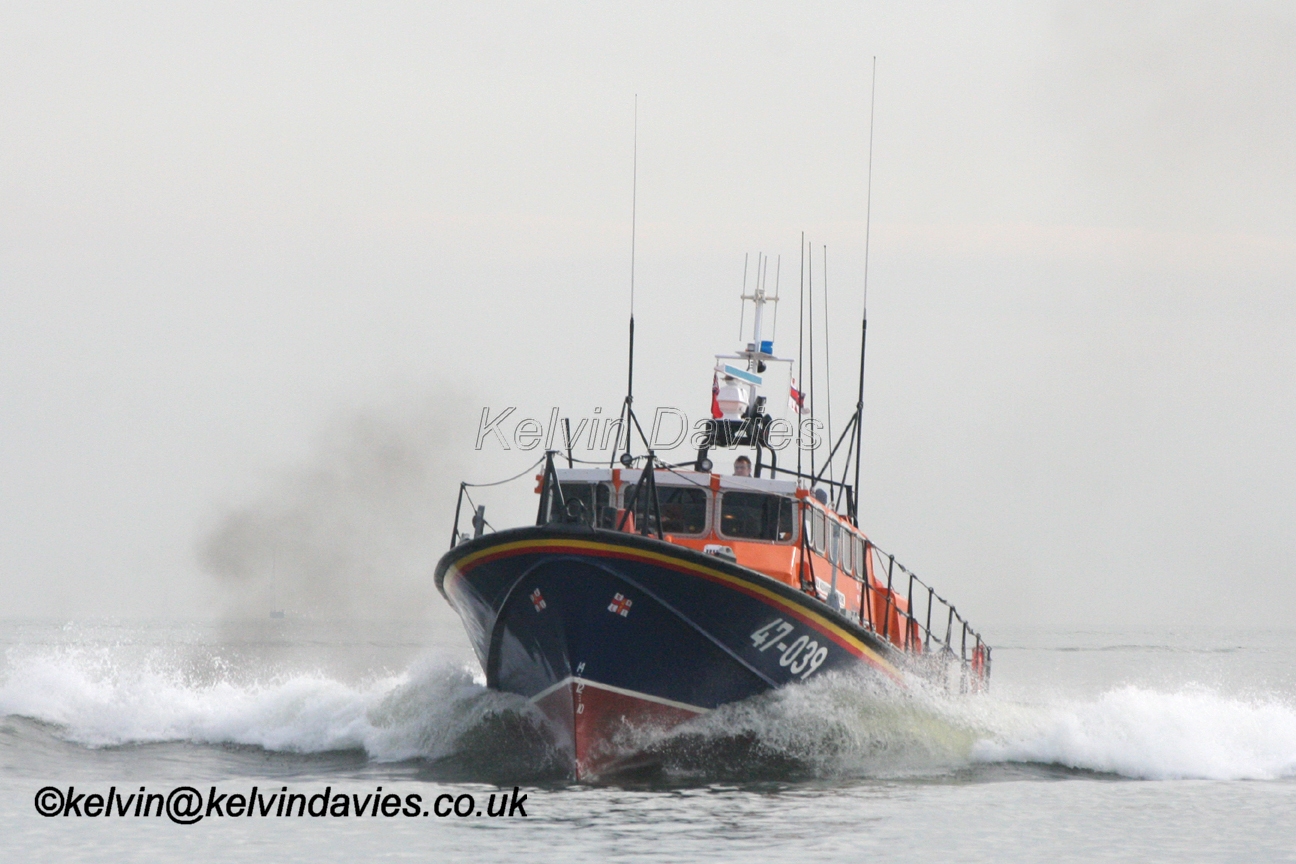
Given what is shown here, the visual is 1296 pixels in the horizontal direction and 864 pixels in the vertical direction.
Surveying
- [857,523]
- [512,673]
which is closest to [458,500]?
[512,673]

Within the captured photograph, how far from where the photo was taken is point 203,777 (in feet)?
50.7

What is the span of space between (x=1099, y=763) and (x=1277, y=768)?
2.16 metres

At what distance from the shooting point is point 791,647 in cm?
1493

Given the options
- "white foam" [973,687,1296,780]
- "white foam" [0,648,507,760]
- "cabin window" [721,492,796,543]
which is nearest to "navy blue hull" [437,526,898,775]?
"cabin window" [721,492,796,543]

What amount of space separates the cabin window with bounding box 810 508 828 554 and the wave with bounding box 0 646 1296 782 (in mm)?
1677

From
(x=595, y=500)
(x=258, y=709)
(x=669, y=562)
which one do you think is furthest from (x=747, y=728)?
(x=258, y=709)

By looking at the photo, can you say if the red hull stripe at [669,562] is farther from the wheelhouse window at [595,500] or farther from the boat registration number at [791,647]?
the wheelhouse window at [595,500]

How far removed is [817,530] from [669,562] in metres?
2.92

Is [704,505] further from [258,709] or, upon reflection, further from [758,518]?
[258,709]

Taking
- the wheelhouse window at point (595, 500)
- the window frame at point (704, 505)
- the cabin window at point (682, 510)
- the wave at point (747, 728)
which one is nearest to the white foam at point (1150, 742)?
the wave at point (747, 728)

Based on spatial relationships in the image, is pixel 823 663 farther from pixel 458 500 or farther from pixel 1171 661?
pixel 1171 661

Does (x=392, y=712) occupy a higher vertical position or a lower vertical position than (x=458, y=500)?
lower

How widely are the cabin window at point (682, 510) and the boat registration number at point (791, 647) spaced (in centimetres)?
177

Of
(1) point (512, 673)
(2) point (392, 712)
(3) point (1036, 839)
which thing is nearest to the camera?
(3) point (1036, 839)
